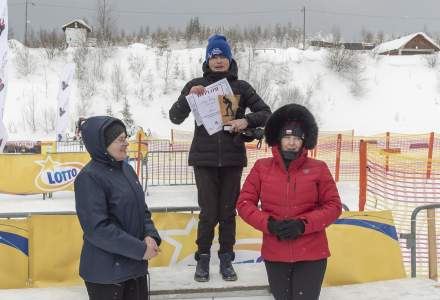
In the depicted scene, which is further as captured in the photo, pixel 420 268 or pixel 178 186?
pixel 178 186

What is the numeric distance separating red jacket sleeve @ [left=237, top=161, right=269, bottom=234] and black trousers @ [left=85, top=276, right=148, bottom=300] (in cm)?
79

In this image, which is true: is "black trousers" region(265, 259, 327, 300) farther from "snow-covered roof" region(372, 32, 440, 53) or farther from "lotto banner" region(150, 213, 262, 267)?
"snow-covered roof" region(372, 32, 440, 53)

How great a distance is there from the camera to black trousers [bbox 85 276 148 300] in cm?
276

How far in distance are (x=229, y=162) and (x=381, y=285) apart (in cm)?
190

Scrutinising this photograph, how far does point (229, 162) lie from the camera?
3621mm

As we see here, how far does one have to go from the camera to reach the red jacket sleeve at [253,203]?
2840mm

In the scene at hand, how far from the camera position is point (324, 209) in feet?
9.43

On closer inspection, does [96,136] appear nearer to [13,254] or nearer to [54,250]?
[54,250]

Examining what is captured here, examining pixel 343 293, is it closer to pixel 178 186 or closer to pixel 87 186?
pixel 87 186

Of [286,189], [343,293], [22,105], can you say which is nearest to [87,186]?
[286,189]

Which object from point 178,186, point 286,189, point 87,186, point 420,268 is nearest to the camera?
point 87,186

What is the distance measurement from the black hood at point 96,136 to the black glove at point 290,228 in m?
1.12

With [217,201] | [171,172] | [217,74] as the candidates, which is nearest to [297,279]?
[217,201]

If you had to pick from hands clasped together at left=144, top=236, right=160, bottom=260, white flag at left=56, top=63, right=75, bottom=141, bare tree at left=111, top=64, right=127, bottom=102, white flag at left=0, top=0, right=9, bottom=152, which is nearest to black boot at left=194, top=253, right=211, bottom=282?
hands clasped together at left=144, top=236, right=160, bottom=260
